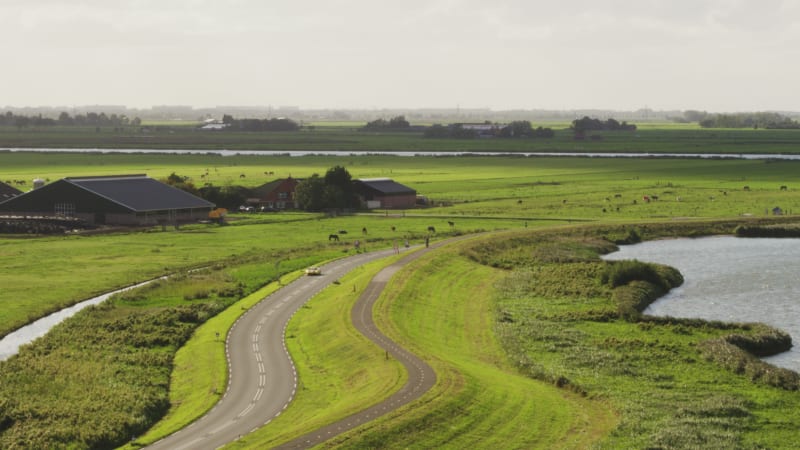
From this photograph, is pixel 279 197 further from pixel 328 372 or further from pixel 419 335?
pixel 328 372

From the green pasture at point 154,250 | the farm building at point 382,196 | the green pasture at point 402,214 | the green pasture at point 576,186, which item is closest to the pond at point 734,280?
the green pasture at point 402,214

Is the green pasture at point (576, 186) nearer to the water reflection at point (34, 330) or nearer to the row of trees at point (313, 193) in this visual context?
the row of trees at point (313, 193)

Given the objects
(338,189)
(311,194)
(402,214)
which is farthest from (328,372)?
(338,189)

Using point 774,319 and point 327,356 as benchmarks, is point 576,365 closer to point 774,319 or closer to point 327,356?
point 327,356

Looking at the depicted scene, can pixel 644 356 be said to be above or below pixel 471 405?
below

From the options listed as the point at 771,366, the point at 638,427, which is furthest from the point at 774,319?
the point at 638,427
